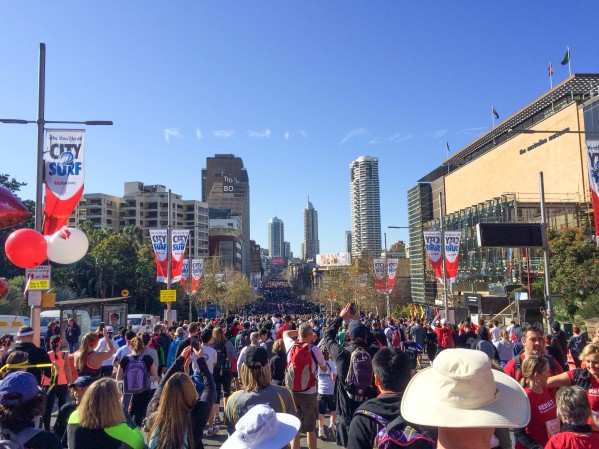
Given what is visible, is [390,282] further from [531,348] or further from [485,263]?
[531,348]

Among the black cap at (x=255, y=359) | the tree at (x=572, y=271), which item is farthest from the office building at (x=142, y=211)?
the black cap at (x=255, y=359)

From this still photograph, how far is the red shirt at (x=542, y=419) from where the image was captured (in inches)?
181

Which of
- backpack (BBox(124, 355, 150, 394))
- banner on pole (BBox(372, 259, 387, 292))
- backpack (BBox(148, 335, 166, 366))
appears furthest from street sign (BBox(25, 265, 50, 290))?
banner on pole (BBox(372, 259, 387, 292))

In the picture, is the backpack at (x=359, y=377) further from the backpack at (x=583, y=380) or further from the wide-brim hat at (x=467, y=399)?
the wide-brim hat at (x=467, y=399)

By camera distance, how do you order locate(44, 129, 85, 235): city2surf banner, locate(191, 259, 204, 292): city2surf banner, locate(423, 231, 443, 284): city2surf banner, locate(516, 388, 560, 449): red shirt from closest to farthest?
locate(516, 388, 560, 449): red shirt
locate(44, 129, 85, 235): city2surf banner
locate(423, 231, 443, 284): city2surf banner
locate(191, 259, 204, 292): city2surf banner

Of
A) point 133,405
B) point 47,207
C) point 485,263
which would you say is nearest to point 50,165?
point 47,207

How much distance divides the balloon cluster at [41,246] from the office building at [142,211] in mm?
96623

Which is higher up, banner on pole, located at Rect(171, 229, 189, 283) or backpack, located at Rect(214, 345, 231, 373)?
banner on pole, located at Rect(171, 229, 189, 283)

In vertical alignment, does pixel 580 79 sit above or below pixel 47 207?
above

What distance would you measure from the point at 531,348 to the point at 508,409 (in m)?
4.56

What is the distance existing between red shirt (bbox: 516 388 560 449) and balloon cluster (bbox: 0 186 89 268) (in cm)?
694

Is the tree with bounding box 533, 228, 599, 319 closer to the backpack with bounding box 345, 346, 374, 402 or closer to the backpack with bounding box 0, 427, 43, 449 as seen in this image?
the backpack with bounding box 345, 346, 374, 402

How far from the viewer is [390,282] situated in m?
33.4

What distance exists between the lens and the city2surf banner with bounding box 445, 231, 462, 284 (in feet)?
76.7
